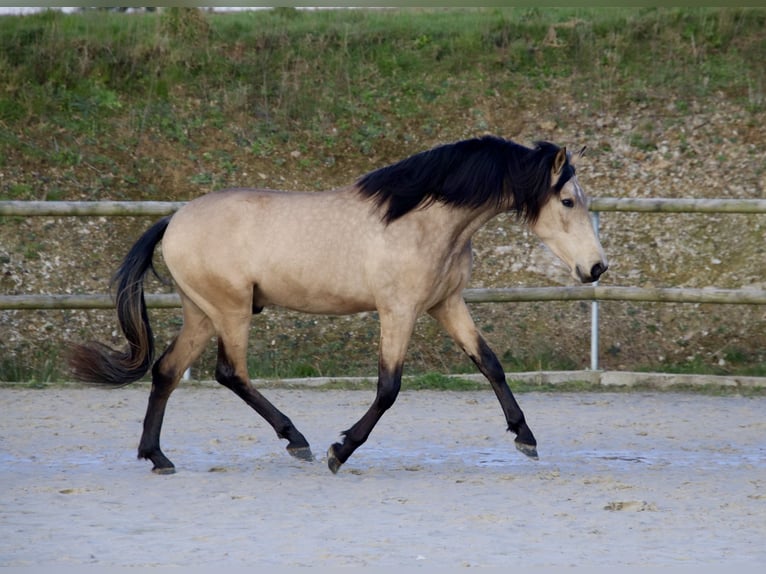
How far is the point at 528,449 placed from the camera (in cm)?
558

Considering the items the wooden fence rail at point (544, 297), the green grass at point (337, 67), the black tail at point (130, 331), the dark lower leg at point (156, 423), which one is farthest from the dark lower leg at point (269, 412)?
the green grass at point (337, 67)

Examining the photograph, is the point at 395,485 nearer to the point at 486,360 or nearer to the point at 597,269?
the point at 486,360

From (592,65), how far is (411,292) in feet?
32.3

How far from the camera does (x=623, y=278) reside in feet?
37.0

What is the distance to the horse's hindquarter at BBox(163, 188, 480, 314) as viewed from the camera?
5457mm

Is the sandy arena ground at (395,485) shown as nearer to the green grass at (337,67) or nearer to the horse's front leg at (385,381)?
the horse's front leg at (385,381)

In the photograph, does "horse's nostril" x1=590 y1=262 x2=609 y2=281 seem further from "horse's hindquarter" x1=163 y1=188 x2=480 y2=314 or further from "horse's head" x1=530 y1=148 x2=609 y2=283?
"horse's hindquarter" x1=163 y1=188 x2=480 y2=314

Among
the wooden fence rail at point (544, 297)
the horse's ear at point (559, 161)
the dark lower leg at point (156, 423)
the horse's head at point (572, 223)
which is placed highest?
the horse's ear at point (559, 161)

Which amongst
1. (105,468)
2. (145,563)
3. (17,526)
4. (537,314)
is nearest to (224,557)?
(145,563)

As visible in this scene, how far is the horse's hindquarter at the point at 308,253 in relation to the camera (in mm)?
5457

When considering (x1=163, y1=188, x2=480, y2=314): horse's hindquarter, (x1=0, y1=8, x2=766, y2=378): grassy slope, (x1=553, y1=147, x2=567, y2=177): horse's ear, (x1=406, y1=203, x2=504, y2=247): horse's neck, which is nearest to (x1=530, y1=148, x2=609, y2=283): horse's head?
(x1=553, y1=147, x2=567, y2=177): horse's ear

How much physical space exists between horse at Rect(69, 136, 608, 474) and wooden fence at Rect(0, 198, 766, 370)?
8.19 feet

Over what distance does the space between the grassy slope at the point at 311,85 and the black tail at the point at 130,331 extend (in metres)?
5.95

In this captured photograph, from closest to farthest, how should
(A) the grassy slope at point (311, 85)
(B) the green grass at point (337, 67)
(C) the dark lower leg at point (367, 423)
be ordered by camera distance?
1. (C) the dark lower leg at point (367, 423)
2. (A) the grassy slope at point (311, 85)
3. (B) the green grass at point (337, 67)
